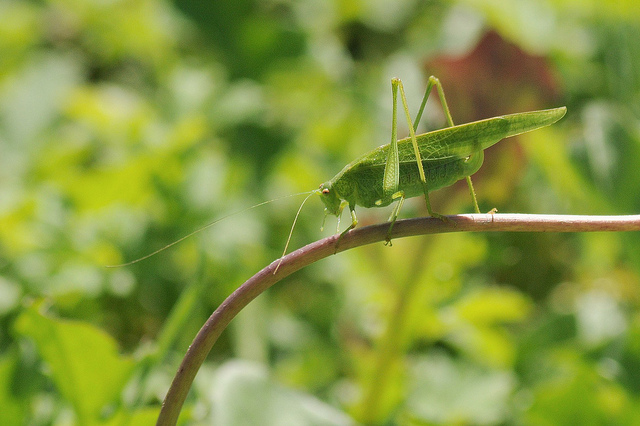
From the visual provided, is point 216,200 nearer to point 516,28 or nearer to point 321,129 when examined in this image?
point 321,129

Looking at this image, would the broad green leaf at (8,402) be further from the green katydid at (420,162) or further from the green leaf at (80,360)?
the green katydid at (420,162)

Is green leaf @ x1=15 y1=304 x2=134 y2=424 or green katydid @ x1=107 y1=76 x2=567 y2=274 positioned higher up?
green katydid @ x1=107 y1=76 x2=567 y2=274

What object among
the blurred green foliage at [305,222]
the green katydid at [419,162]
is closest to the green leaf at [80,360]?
the blurred green foliage at [305,222]

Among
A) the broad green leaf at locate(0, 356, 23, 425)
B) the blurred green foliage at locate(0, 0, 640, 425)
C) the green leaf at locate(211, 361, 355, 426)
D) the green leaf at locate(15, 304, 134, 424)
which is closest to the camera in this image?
the green leaf at locate(15, 304, 134, 424)

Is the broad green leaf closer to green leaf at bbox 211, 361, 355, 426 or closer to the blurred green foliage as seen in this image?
the blurred green foliage

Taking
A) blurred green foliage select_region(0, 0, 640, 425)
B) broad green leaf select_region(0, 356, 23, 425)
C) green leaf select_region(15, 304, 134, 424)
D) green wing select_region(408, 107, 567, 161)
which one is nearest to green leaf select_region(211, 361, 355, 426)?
blurred green foliage select_region(0, 0, 640, 425)

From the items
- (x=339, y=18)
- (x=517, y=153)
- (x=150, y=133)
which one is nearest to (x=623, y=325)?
(x=517, y=153)
